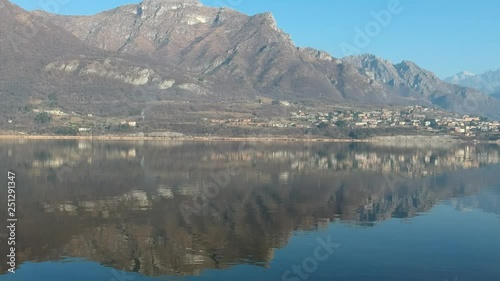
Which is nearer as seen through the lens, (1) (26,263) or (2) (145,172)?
(1) (26,263)

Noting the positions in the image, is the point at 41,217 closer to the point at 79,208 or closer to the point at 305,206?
the point at 79,208

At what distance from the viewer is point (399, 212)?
45625 mm

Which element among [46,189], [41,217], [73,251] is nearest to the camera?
[73,251]

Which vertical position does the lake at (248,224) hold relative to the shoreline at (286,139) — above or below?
below

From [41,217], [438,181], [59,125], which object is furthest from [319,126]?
[41,217]

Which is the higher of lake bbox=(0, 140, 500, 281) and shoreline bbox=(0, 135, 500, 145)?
shoreline bbox=(0, 135, 500, 145)

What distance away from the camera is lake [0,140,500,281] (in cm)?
2838

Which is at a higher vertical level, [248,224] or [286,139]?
[286,139]

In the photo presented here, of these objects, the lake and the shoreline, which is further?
the shoreline

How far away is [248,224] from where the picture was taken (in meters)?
38.9

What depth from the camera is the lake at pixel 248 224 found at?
28375 millimetres

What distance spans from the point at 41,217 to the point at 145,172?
2880cm

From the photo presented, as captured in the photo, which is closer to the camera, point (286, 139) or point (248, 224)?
point (248, 224)

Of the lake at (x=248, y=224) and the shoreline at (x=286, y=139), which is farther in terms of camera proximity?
the shoreline at (x=286, y=139)
